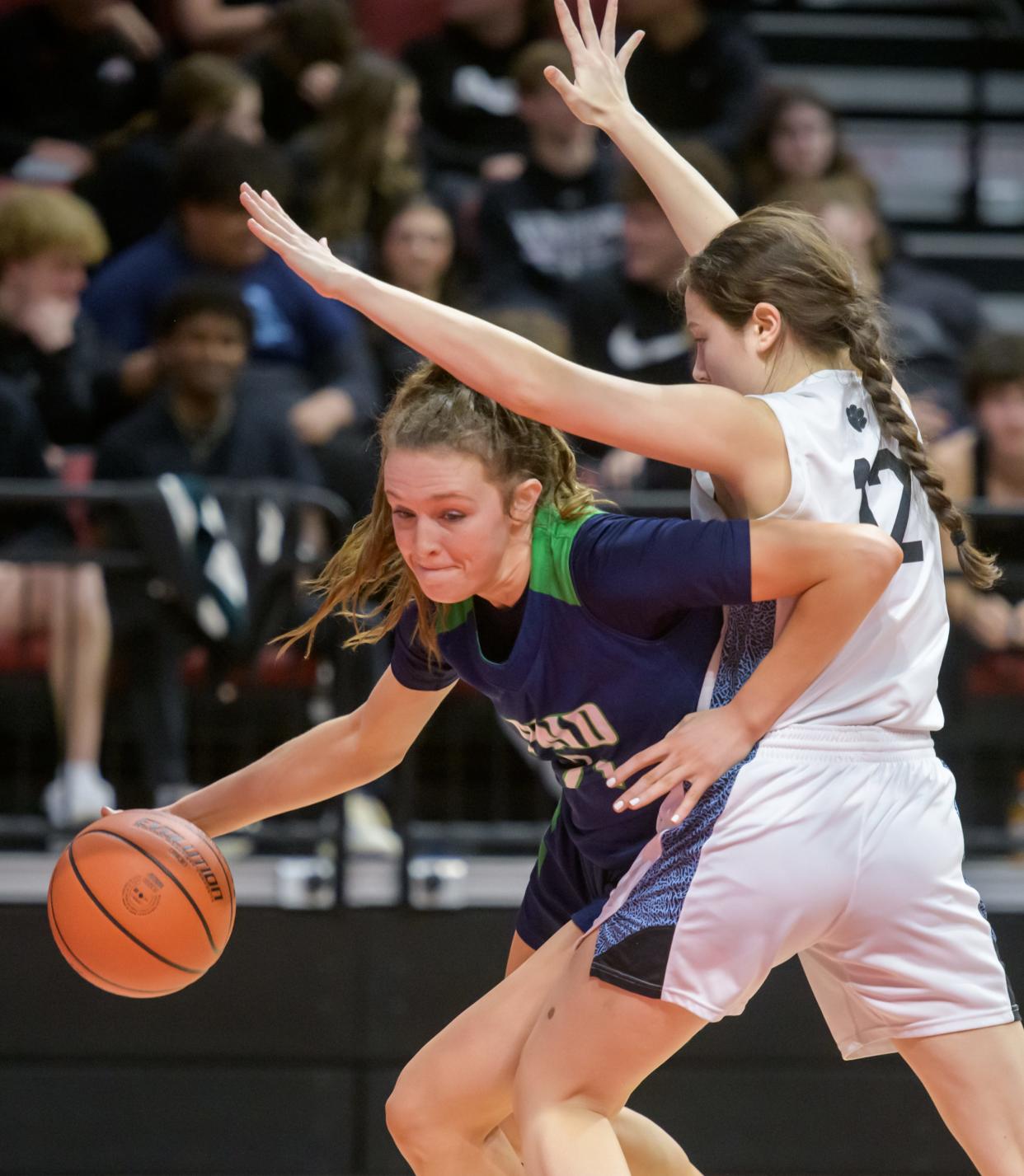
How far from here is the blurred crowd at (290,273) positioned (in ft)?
14.6

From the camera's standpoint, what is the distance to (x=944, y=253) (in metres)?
7.39

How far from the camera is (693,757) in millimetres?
2381

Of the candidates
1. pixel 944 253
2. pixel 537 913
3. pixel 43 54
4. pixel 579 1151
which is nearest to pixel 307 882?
pixel 537 913

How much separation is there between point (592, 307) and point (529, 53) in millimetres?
1317

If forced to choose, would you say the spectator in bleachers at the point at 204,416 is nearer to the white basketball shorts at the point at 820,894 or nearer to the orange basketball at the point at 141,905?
the orange basketball at the point at 141,905

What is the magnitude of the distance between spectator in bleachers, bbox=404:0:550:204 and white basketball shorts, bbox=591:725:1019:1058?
16.1 feet

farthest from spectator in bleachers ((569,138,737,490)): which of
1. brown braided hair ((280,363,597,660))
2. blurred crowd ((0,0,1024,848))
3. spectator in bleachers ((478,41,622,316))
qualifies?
brown braided hair ((280,363,597,660))

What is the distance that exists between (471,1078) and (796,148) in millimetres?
4438

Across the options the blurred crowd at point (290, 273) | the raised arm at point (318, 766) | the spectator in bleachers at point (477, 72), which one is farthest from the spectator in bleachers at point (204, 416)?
the spectator in bleachers at point (477, 72)

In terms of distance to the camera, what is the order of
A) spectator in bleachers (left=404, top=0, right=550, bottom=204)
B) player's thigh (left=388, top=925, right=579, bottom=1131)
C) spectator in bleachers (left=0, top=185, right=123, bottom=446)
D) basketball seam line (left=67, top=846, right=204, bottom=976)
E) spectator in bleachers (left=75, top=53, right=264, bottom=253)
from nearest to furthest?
player's thigh (left=388, top=925, right=579, bottom=1131) → basketball seam line (left=67, top=846, right=204, bottom=976) → spectator in bleachers (left=0, top=185, right=123, bottom=446) → spectator in bleachers (left=75, top=53, right=264, bottom=253) → spectator in bleachers (left=404, top=0, right=550, bottom=204)

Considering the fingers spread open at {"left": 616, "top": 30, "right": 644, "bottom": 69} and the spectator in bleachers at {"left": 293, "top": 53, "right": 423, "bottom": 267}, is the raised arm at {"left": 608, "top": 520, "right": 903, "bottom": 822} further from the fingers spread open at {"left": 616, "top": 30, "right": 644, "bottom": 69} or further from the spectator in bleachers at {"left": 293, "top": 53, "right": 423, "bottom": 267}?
the spectator in bleachers at {"left": 293, "top": 53, "right": 423, "bottom": 267}

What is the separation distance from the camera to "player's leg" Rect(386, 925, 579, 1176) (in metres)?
2.56

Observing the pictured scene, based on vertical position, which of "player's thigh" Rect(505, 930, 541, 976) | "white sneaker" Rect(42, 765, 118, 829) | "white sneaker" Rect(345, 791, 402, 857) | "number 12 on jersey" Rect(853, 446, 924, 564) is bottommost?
"white sneaker" Rect(345, 791, 402, 857)

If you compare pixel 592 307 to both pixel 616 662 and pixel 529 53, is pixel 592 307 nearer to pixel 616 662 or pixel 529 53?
pixel 529 53
